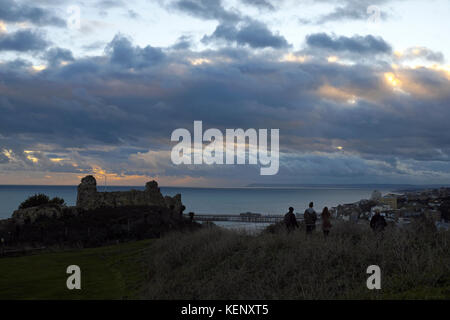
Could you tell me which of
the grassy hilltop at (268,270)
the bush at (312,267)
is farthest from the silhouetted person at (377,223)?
the grassy hilltop at (268,270)

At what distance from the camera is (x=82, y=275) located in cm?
2044

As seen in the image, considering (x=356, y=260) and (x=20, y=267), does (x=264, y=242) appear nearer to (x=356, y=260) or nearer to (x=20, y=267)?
(x=356, y=260)

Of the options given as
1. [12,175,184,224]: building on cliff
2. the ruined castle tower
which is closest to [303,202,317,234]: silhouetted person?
[12,175,184,224]: building on cliff

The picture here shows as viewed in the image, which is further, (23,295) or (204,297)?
(23,295)

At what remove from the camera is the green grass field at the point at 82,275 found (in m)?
16.5

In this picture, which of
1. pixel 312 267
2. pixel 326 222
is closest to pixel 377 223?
pixel 326 222

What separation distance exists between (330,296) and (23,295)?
450 inches

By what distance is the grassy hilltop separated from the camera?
12.5 m

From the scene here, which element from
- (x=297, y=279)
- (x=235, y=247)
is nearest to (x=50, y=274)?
(x=235, y=247)

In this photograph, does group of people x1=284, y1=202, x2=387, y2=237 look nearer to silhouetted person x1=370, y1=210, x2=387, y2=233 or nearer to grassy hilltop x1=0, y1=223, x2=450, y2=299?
silhouetted person x1=370, y1=210, x2=387, y2=233

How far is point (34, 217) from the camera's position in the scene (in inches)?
1655

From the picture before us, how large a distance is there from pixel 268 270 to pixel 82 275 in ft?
32.7

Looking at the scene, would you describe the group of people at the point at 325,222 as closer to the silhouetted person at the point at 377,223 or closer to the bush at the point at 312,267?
the silhouetted person at the point at 377,223
